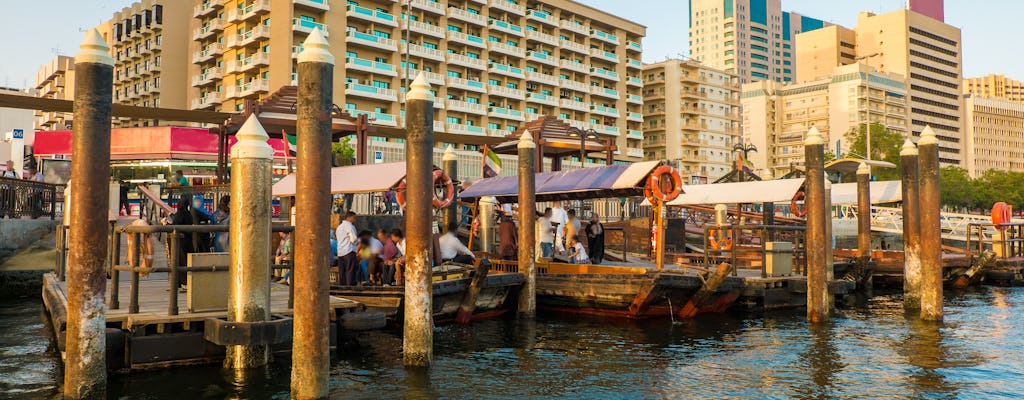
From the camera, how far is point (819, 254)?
45.5 feet

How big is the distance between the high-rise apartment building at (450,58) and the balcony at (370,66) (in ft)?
0.28

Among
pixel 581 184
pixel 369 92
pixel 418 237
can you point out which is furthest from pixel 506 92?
pixel 418 237

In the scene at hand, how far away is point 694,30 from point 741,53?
41.6 ft

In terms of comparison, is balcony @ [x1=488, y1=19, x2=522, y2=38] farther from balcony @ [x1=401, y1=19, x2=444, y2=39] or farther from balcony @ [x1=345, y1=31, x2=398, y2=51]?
balcony @ [x1=345, y1=31, x2=398, y2=51]

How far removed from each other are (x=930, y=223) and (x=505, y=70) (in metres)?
52.2

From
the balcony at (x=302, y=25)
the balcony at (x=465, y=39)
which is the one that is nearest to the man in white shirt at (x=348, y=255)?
the balcony at (x=302, y=25)

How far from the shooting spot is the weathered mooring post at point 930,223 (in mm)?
14359

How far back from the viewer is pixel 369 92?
54.0 meters

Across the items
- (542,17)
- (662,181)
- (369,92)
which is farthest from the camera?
(542,17)

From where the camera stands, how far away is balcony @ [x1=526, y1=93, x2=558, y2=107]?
66238 mm

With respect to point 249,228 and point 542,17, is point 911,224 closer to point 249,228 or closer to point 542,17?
point 249,228

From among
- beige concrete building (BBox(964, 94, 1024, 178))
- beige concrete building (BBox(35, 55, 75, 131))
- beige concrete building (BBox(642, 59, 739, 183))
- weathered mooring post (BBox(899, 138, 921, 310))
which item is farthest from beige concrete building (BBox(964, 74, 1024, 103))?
weathered mooring post (BBox(899, 138, 921, 310))

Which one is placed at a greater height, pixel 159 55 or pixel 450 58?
pixel 159 55

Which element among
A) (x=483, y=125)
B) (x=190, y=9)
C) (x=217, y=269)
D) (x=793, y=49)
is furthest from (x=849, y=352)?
(x=793, y=49)
